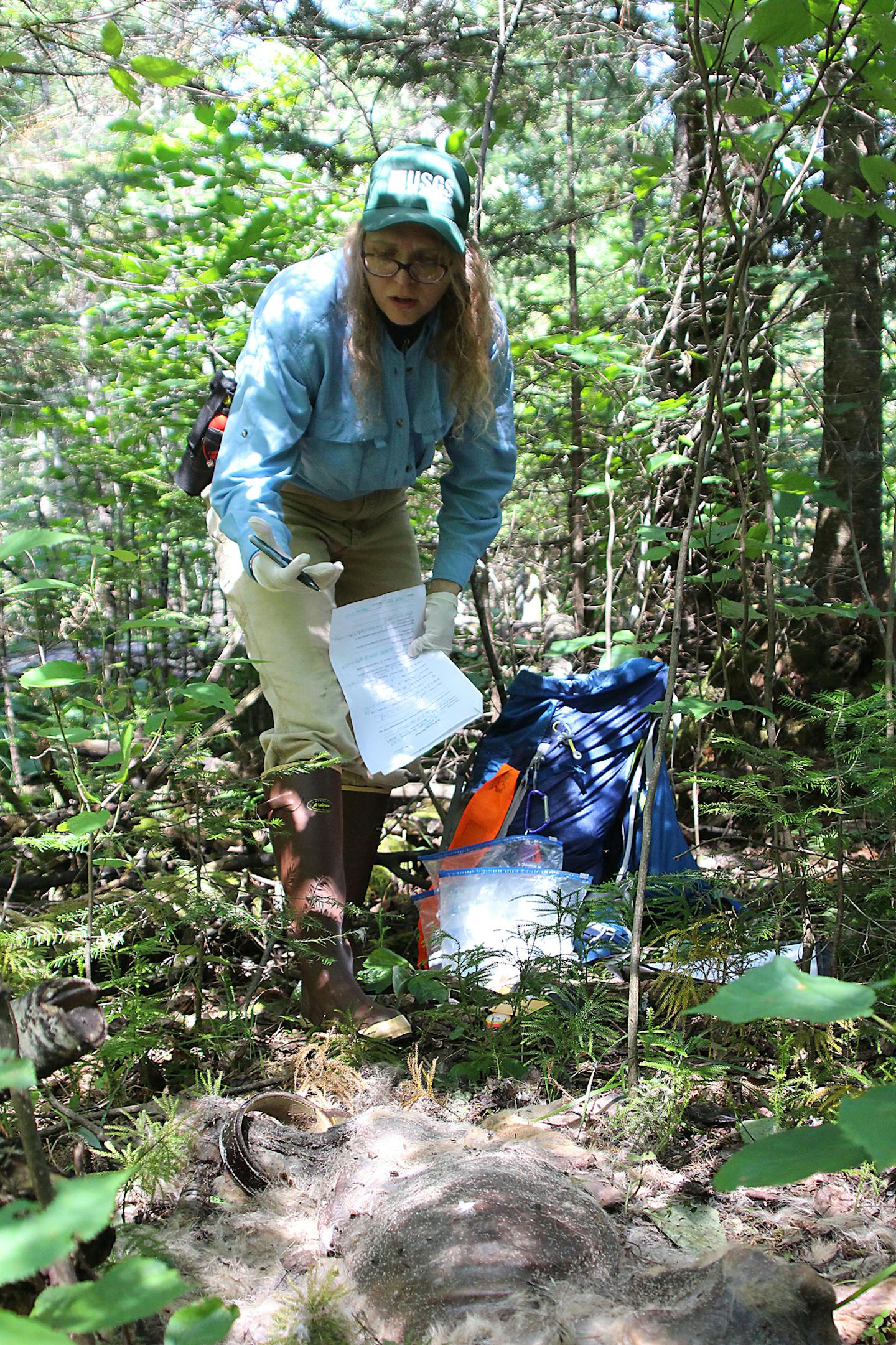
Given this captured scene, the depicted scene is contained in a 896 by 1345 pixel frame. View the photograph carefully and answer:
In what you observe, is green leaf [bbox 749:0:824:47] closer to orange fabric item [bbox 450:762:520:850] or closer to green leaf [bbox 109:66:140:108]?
green leaf [bbox 109:66:140:108]

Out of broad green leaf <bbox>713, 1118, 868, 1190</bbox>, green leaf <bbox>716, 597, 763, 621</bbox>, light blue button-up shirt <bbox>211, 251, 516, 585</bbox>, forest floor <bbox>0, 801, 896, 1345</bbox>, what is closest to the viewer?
broad green leaf <bbox>713, 1118, 868, 1190</bbox>

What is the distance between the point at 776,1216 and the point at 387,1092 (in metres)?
0.72

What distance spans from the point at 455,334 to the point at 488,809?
139 cm

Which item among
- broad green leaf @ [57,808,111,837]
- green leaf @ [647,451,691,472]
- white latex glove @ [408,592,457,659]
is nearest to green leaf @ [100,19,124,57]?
white latex glove @ [408,592,457,659]

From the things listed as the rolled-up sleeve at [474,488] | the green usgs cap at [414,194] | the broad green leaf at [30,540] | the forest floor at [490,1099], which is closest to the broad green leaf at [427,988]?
the forest floor at [490,1099]

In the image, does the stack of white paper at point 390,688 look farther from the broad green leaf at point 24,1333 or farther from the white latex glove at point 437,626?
the broad green leaf at point 24,1333

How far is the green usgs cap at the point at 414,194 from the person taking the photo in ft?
7.67

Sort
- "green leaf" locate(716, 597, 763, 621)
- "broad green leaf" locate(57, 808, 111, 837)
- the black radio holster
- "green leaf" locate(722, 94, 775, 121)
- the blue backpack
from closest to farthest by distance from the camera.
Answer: "broad green leaf" locate(57, 808, 111, 837) < "green leaf" locate(722, 94, 775, 121) < the black radio holster < the blue backpack < "green leaf" locate(716, 597, 763, 621)

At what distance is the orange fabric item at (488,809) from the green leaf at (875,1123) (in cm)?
215

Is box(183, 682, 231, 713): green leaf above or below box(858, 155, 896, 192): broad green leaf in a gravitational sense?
below

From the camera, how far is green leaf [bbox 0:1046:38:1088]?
0.83 metres

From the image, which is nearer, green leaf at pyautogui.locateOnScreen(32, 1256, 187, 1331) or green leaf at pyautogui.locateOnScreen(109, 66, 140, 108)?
green leaf at pyautogui.locateOnScreen(32, 1256, 187, 1331)

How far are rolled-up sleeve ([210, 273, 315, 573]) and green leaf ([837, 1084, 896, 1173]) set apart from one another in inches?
70.4

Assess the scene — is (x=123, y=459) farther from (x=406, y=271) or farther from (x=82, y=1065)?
(x=82, y=1065)
